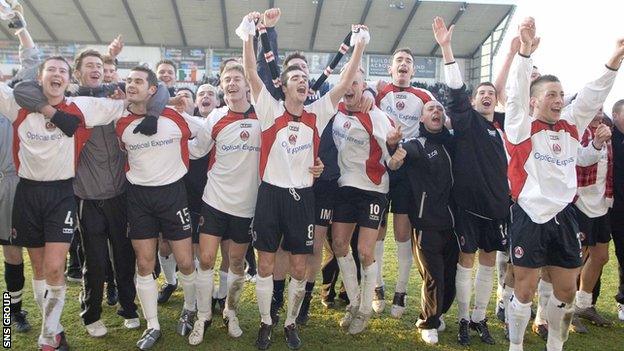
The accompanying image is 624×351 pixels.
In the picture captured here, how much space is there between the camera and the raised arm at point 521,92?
366cm

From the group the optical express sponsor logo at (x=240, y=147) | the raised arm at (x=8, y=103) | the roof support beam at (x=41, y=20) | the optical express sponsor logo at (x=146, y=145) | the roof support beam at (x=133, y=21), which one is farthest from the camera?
the roof support beam at (x=133, y=21)

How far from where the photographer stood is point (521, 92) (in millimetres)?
3727

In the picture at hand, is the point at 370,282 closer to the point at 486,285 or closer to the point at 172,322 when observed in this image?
the point at 486,285

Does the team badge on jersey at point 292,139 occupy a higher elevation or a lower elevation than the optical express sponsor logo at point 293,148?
higher

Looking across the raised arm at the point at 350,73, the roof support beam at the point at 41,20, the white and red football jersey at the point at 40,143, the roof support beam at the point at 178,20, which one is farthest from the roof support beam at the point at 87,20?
the raised arm at the point at 350,73

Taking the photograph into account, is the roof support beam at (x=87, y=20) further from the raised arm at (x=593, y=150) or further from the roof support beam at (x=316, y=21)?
the raised arm at (x=593, y=150)

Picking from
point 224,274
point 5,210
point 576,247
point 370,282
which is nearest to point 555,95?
point 576,247

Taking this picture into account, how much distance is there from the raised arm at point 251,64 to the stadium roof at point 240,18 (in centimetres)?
2254

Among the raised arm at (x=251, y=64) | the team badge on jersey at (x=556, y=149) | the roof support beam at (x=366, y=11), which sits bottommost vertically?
the team badge on jersey at (x=556, y=149)

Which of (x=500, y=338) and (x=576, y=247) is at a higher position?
(x=576, y=247)

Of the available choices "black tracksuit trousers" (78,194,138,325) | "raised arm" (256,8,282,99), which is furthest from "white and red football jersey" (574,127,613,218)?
"black tracksuit trousers" (78,194,138,325)

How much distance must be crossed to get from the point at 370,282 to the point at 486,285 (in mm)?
1184

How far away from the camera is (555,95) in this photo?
3854 millimetres

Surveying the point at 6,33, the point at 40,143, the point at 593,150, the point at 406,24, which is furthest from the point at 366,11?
the point at 40,143
